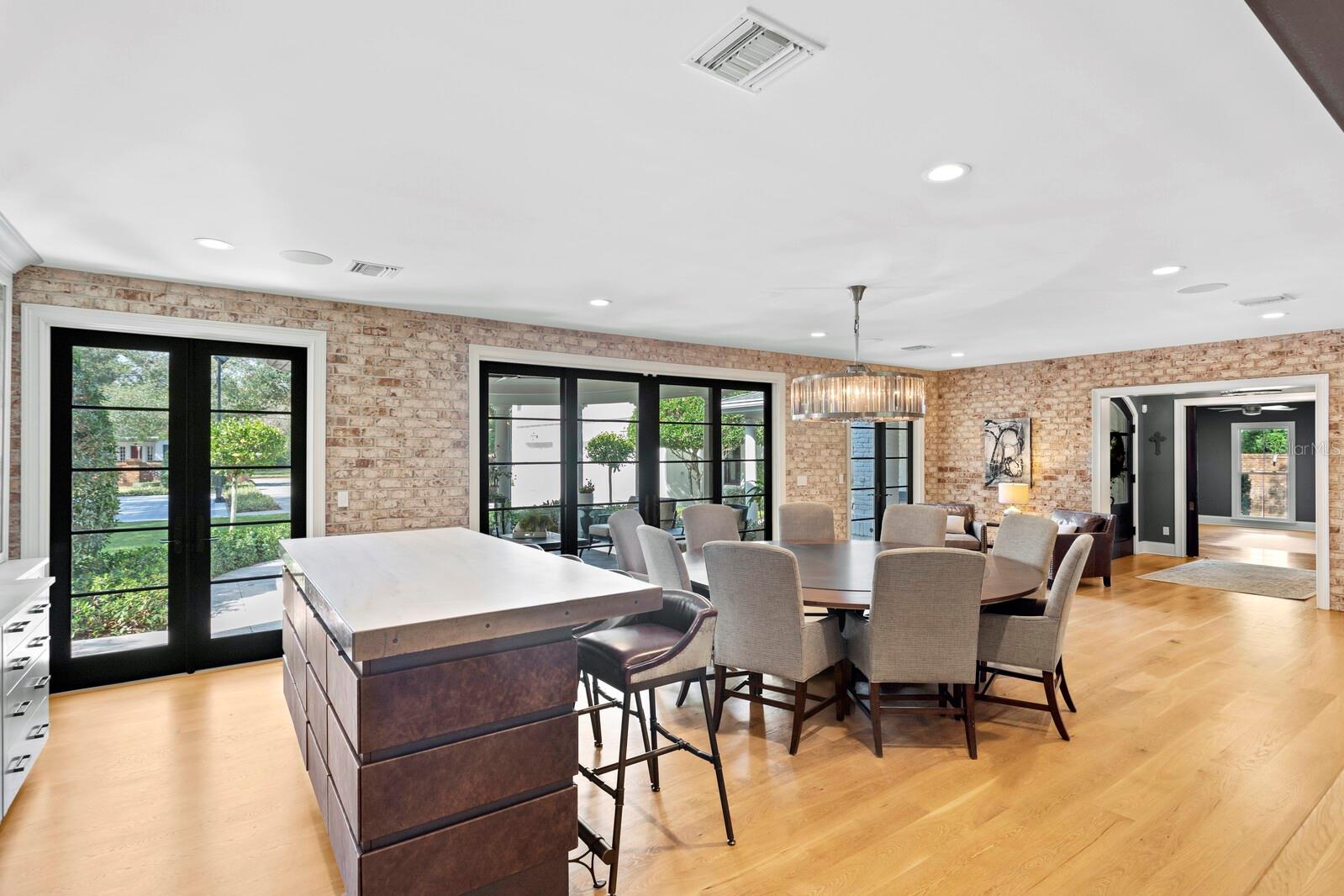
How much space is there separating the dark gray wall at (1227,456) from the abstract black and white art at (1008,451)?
5.77 m

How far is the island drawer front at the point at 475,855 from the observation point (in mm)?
1682

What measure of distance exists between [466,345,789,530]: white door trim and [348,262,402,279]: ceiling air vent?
1.30 meters

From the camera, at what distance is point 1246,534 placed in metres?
11.3

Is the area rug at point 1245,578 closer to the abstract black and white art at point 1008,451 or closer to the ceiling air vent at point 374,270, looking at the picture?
the abstract black and white art at point 1008,451

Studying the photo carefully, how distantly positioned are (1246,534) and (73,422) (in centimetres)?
1501

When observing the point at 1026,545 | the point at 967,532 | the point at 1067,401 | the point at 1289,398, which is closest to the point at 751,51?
the point at 1026,545

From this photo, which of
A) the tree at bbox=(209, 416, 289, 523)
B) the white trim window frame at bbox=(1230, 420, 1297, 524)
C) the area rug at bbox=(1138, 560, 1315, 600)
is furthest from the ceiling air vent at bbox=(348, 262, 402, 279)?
the white trim window frame at bbox=(1230, 420, 1297, 524)

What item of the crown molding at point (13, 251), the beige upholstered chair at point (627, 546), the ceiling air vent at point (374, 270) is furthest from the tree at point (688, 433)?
the crown molding at point (13, 251)

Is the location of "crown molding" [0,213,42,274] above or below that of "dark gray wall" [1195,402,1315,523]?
above

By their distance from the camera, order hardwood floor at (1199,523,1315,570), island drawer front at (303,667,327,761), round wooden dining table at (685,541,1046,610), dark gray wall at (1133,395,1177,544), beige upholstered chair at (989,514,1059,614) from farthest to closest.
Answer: dark gray wall at (1133,395,1177,544), hardwood floor at (1199,523,1315,570), beige upholstered chair at (989,514,1059,614), round wooden dining table at (685,541,1046,610), island drawer front at (303,667,327,761)

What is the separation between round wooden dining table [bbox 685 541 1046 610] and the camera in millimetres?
3329

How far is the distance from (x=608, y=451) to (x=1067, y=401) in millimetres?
5368

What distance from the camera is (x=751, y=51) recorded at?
6.05 feet

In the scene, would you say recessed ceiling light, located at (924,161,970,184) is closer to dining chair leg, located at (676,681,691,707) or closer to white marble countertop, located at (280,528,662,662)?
white marble countertop, located at (280,528,662,662)
